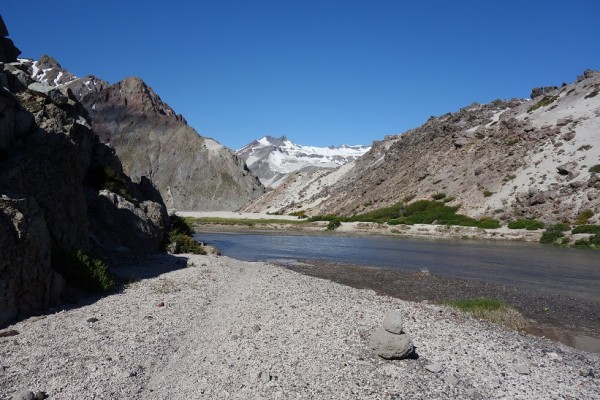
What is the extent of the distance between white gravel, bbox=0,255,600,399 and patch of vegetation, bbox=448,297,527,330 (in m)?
1.10

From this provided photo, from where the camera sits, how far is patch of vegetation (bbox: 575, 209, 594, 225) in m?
46.3

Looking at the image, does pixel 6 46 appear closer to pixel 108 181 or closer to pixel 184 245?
pixel 108 181

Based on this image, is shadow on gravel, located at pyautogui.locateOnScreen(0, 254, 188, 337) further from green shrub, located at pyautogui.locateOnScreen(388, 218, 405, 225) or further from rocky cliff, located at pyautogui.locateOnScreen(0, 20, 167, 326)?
green shrub, located at pyautogui.locateOnScreen(388, 218, 405, 225)

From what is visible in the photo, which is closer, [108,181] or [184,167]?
[108,181]

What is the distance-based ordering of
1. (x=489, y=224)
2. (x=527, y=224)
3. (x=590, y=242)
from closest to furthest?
(x=590, y=242) → (x=527, y=224) → (x=489, y=224)

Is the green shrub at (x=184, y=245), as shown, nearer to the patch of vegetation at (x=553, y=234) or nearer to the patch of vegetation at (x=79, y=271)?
the patch of vegetation at (x=79, y=271)

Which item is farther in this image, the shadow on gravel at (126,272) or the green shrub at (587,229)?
the green shrub at (587,229)

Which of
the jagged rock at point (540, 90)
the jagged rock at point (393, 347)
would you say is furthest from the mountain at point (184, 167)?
the jagged rock at point (393, 347)

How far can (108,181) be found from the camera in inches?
1049

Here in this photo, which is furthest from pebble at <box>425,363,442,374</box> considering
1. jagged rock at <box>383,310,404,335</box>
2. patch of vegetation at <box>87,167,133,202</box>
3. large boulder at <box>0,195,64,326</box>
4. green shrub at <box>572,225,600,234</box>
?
green shrub at <box>572,225,600,234</box>

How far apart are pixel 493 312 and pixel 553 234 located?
3372cm

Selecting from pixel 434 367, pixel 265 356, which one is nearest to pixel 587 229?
pixel 434 367

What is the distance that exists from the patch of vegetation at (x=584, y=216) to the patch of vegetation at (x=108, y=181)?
43567 mm

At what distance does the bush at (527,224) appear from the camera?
159ft
